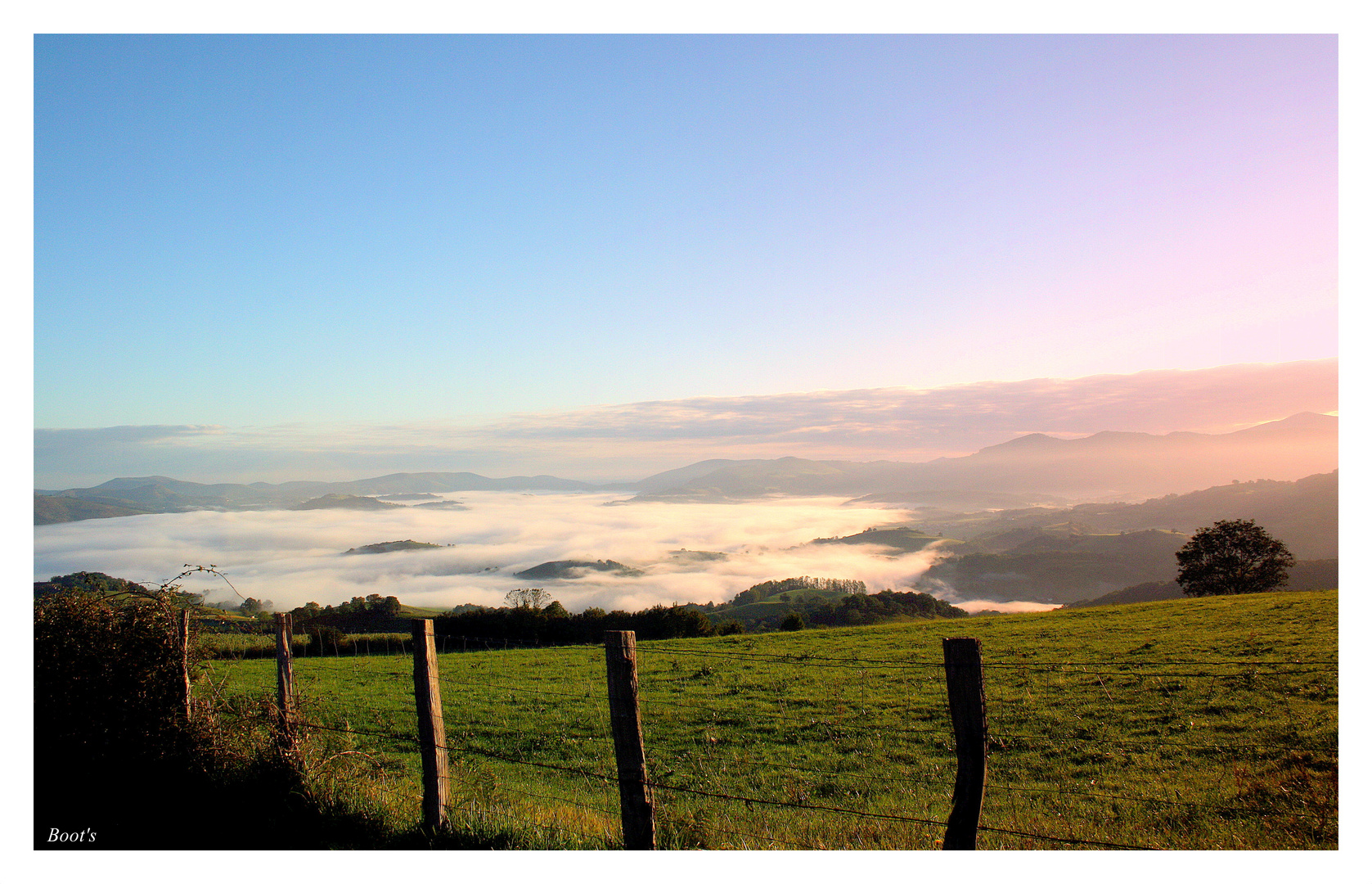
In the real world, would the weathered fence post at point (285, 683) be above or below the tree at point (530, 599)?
above

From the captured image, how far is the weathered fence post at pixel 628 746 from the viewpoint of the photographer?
516 cm

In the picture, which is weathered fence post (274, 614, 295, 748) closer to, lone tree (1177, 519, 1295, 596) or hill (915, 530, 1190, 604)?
lone tree (1177, 519, 1295, 596)

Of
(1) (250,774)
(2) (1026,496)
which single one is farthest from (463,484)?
(2) (1026,496)

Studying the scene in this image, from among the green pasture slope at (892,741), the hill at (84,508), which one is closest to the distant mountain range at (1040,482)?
the hill at (84,508)

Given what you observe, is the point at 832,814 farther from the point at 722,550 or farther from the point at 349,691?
the point at 722,550

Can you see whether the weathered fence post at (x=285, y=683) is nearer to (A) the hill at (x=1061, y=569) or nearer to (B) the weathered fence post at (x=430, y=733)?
(B) the weathered fence post at (x=430, y=733)

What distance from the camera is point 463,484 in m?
136

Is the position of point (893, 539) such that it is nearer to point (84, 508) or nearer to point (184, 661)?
point (84, 508)

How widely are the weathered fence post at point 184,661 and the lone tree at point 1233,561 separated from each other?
55060mm

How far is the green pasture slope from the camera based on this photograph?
6.68m

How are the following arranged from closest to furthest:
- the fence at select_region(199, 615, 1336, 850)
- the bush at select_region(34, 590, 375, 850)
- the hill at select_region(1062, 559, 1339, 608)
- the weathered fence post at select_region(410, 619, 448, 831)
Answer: the fence at select_region(199, 615, 1336, 850), the weathered fence post at select_region(410, 619, 448, 831), the bush at select_region(34, 590, 375, 850), the hill at select_region(1062, 559, 1339, 608)

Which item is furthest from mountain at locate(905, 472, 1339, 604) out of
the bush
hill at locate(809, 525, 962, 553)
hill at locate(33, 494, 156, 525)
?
the bush

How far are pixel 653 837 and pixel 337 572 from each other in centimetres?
10956

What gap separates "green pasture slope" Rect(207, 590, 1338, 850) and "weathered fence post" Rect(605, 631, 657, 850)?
0.97 feet
